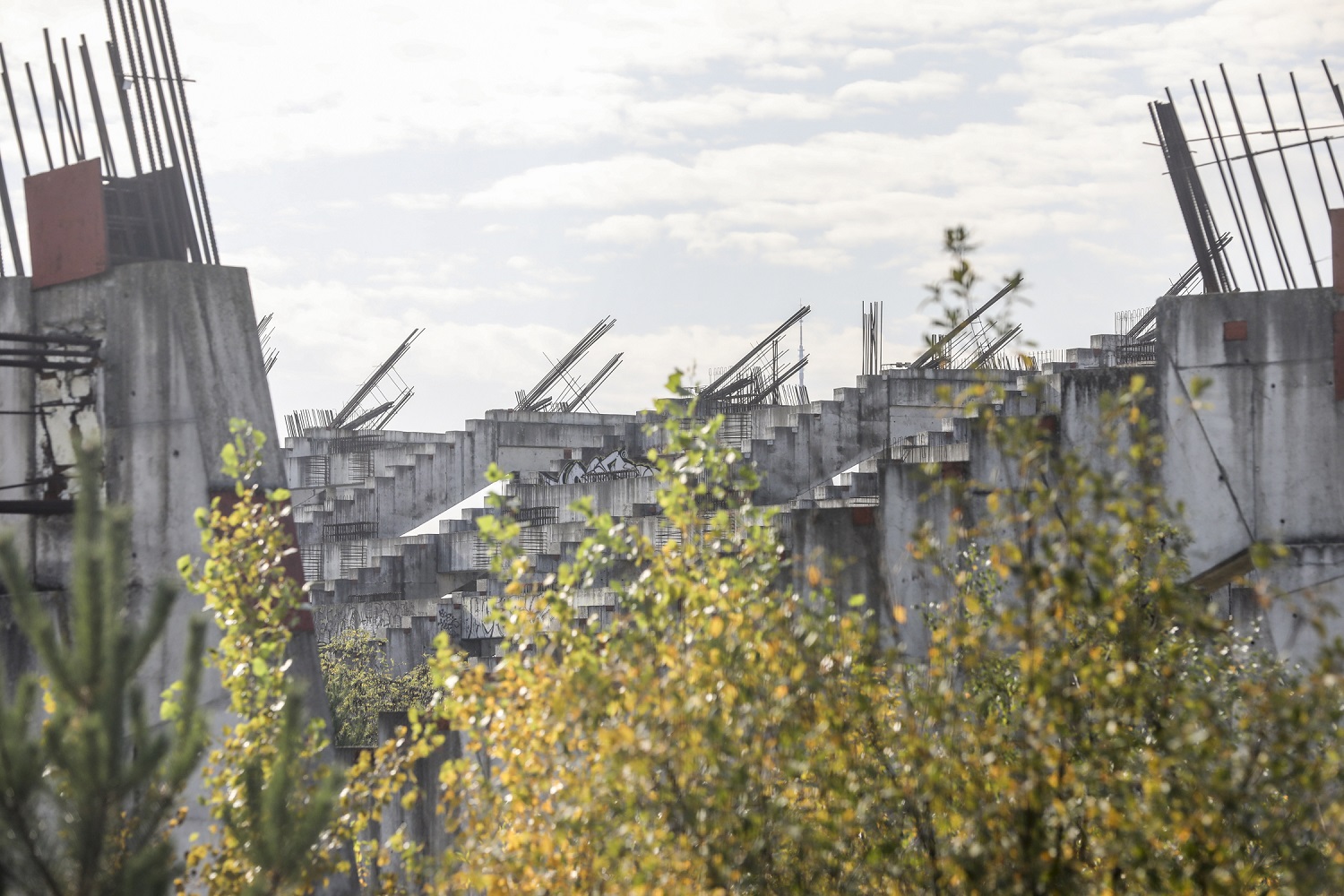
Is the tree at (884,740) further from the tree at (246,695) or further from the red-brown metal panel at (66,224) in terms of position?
the red-brown metal panel at (66,224)

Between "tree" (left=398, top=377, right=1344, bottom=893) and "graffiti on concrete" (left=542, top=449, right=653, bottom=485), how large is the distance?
1206 inches

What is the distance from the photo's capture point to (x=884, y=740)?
6.88 m

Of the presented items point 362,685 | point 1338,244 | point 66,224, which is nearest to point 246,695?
point 66,224

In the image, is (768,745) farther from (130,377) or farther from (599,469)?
(599,469)

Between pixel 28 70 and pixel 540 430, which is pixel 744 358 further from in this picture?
pixel 28 70

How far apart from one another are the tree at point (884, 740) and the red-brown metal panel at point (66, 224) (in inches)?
279

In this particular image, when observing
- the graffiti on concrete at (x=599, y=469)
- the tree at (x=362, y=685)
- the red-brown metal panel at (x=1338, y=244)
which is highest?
the red-brown metal panel at (x=1338, y=244)

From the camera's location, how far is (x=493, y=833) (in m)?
7.88

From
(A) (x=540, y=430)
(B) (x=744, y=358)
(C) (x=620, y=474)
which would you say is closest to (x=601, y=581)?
(C) (x=620, y=474)

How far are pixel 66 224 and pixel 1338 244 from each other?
10832 mm

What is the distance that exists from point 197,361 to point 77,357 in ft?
3.44

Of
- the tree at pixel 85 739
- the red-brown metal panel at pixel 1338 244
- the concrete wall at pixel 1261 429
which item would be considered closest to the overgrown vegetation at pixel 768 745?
the tree at pixel 85 739

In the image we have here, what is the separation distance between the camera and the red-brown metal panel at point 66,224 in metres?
13.4

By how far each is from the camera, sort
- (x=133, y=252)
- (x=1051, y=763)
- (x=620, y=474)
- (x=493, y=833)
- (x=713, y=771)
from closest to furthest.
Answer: (x=1051, y=763), (x=713, y=771), (x=493, y=833), (x=133, y=252), (x=620, y=474)
